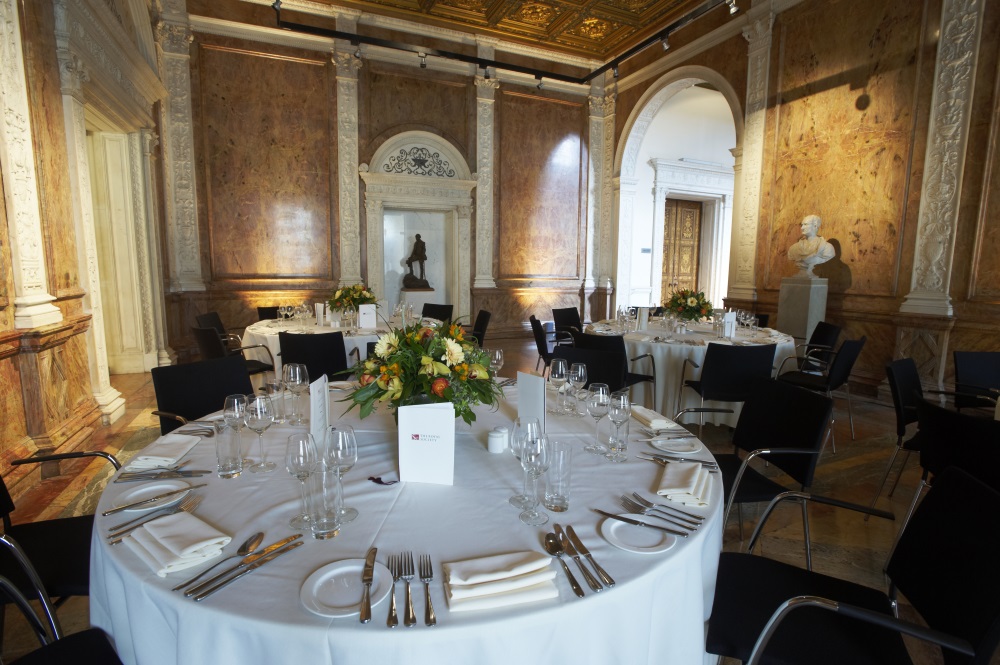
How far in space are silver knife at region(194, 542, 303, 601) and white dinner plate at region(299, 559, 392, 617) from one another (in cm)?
14

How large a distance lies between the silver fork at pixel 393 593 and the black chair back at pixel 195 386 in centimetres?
202

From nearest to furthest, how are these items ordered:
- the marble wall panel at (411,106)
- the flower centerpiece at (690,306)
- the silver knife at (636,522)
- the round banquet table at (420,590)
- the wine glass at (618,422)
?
the round banquet table at (420,590) → the silver knife at (636,522) → the wine glass at (618,422) → the flower centerpiece at (690,306) → the marble wall panel at (411,106)

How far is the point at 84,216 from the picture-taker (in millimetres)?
4578

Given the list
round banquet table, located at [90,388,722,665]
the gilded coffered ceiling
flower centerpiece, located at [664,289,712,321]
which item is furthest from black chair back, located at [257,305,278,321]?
round banquet table, located at [90,388,722,665]

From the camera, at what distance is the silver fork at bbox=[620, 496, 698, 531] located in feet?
4.36

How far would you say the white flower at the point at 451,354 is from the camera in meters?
1.69

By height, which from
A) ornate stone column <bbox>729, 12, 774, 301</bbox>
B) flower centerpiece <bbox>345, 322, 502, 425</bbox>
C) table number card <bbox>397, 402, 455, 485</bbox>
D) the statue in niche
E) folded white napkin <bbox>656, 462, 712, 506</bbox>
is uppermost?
ornate stone column <bbox>729, 12, 774, 301</bbox>

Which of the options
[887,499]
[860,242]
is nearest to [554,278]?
[860,242]

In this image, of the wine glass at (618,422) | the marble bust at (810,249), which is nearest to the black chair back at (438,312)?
the marble bust at (810,249)

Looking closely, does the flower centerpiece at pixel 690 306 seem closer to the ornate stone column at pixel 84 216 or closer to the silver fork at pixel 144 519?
the silver fork at pixel 144 519

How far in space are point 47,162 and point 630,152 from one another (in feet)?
28.9

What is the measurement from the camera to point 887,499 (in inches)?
130

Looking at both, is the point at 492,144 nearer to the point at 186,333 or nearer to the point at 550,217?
the point at 550,217

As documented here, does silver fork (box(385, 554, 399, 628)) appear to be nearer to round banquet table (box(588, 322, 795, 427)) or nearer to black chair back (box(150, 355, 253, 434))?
black chair back (box(150, 355, 253, 434))
